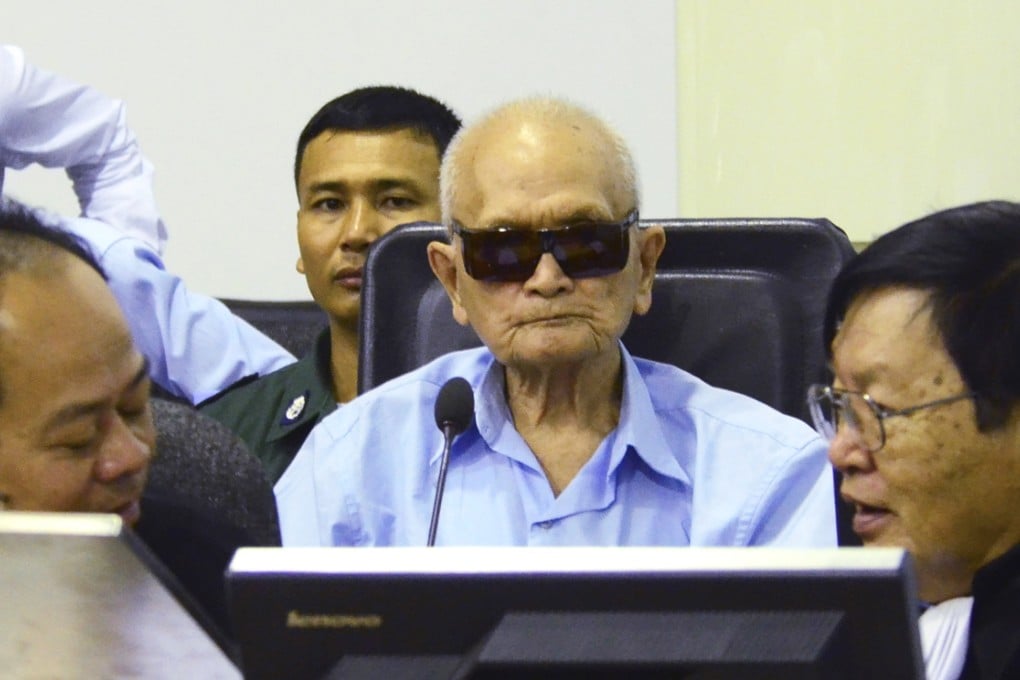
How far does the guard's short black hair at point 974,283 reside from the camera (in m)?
1.46

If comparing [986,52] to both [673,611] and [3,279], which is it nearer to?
[3,279]

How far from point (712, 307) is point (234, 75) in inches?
69.9

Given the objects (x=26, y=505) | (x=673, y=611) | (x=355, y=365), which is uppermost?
(x=673, y=611)

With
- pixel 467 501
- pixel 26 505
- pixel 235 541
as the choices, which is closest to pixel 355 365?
pixel 467 501

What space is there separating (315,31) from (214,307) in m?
1.02

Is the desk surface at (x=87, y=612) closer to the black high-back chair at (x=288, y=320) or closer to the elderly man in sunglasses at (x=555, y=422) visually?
the elderly man in sunglasses at (x=555, y=422)

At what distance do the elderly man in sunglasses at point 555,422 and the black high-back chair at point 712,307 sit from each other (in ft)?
0.20

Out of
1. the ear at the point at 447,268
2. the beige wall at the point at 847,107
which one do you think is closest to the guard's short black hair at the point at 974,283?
the ear at the point at 447,268

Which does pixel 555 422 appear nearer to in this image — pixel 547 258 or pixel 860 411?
pixel 547 258

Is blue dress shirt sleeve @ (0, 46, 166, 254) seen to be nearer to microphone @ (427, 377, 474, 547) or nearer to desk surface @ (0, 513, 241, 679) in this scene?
microphone @ (427, 377, 474, 547)

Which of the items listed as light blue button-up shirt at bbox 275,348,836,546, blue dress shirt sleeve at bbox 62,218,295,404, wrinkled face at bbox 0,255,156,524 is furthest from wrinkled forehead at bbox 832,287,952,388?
blue dress shirt sleeve at bbox 62,218,295,404

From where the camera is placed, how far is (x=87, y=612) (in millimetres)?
940

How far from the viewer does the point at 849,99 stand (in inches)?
131

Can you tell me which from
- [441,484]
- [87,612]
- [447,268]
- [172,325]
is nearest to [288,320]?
[172,325]
